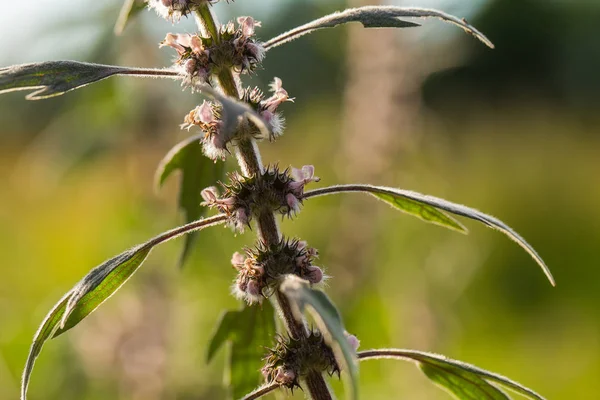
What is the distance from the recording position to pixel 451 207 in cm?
102

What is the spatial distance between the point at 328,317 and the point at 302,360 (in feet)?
0.97

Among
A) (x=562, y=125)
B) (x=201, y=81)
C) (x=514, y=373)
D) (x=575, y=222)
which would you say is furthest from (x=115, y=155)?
(x=562, y=125)

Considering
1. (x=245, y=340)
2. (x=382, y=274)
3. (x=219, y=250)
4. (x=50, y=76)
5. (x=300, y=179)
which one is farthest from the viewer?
(x=382, y=274)

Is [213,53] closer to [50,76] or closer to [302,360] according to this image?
[50,76]

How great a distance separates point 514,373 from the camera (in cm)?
661

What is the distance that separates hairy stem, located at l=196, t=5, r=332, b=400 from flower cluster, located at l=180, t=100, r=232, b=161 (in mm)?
31

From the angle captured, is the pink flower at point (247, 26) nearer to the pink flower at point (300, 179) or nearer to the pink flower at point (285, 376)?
the pink flower at point (300, 179)

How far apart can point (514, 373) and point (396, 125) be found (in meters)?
3.86

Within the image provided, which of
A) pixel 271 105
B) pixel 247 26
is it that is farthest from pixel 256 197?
pixel 247 26

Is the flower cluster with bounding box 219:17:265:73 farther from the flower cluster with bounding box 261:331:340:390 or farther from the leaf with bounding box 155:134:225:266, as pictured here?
the flower cluster with bounding box 261:331:340:390

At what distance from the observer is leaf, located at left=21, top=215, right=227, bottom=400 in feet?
3.20

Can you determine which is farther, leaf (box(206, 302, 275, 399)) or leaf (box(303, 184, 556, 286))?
leaf (box(206, 302, 275, 399))

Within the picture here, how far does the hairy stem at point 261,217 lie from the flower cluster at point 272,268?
2 cm

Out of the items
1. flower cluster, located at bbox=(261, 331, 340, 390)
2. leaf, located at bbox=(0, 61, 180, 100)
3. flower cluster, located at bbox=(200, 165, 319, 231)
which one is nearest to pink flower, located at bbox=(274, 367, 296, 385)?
flower cluster, located at bbox=(261, 331, 340, 390)
